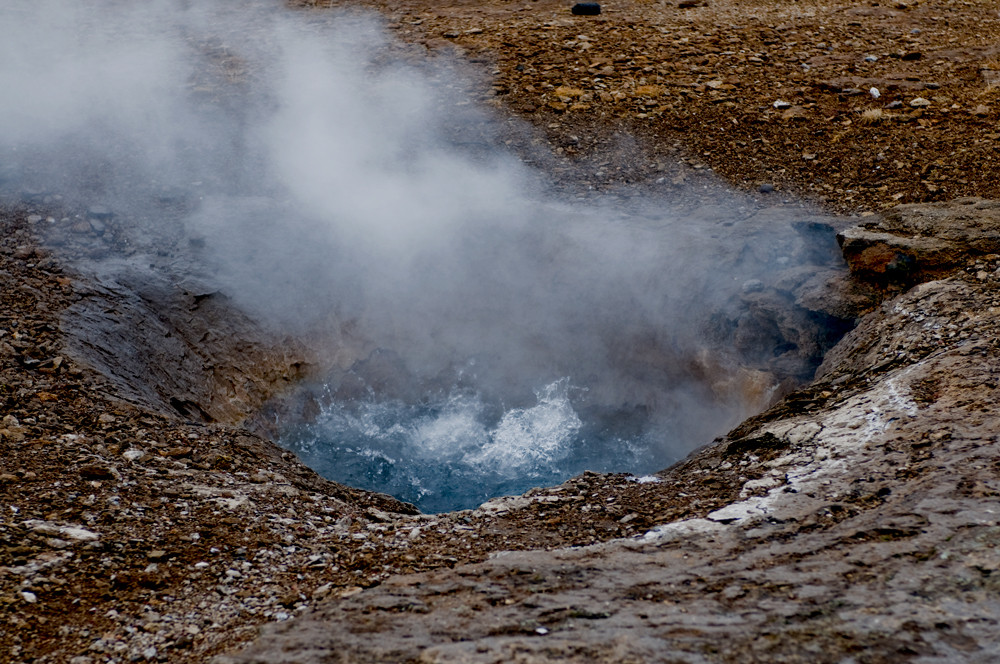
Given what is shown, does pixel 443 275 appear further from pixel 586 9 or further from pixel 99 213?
pixel 586 9

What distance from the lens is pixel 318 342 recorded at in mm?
5230

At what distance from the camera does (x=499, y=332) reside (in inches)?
218

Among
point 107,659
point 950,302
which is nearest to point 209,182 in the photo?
point 107,659

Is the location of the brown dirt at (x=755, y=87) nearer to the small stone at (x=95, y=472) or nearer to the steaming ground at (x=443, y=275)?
the steaming ground at (x=443, y=275)

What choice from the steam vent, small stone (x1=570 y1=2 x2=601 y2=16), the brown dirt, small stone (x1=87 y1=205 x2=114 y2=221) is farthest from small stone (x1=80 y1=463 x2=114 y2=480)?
small stone (x1=570 y1=2 x2=601 y2=16)

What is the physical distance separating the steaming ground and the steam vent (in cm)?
3

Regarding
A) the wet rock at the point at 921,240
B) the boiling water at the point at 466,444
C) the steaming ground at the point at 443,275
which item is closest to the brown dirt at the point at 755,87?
the steaming ground at the point at 443,275

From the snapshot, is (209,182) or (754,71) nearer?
(209,182)

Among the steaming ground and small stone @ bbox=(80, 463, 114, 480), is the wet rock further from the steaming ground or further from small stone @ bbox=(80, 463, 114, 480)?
small stone @ bbox=(80, 463, 114, 480)

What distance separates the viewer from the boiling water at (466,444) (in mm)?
4922

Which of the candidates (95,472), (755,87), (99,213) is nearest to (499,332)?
(99,213)

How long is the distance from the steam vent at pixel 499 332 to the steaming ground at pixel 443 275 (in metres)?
0.03

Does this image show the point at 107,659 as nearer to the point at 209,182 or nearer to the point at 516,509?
the point at 516,509

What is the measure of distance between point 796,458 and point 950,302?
1.31 metres
